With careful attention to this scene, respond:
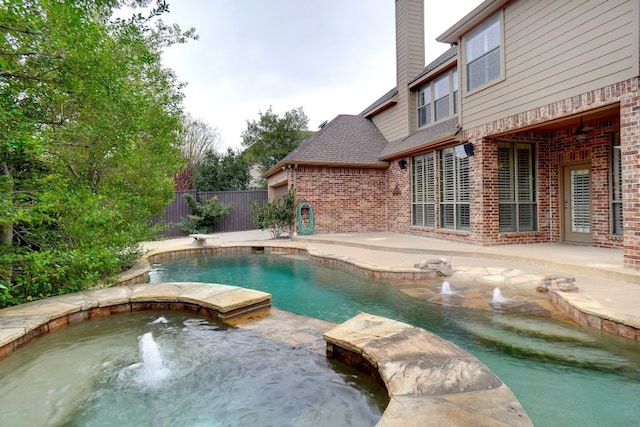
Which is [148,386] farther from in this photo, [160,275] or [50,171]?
[160,275]

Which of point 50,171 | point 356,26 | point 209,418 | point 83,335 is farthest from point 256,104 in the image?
point 209,418

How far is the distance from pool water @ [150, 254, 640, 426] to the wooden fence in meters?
8.93

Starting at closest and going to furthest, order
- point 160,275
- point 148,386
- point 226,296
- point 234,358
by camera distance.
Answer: point 148,386 → point 234,358 → point 226,296 → point 160,275

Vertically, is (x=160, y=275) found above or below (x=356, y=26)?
below

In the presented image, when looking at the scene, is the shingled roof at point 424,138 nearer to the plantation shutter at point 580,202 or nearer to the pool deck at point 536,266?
the pool deck at point 536,266

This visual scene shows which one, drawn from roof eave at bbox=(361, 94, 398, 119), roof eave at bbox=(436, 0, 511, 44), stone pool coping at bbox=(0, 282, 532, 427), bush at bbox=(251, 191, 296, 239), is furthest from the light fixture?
bush at bbox=(251, 191, 296, 239)

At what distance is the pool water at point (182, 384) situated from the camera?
2.20 m

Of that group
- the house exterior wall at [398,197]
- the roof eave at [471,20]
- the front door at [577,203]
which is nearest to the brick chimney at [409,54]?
the house exterior wall at [398,197]

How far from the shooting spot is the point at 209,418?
2.19m

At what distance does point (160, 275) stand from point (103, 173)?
240cm

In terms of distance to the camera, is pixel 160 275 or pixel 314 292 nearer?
pixel 314 292

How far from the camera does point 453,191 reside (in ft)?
29.4

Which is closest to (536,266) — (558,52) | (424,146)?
(558,52)

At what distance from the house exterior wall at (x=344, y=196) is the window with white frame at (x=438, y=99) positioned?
2.36m
